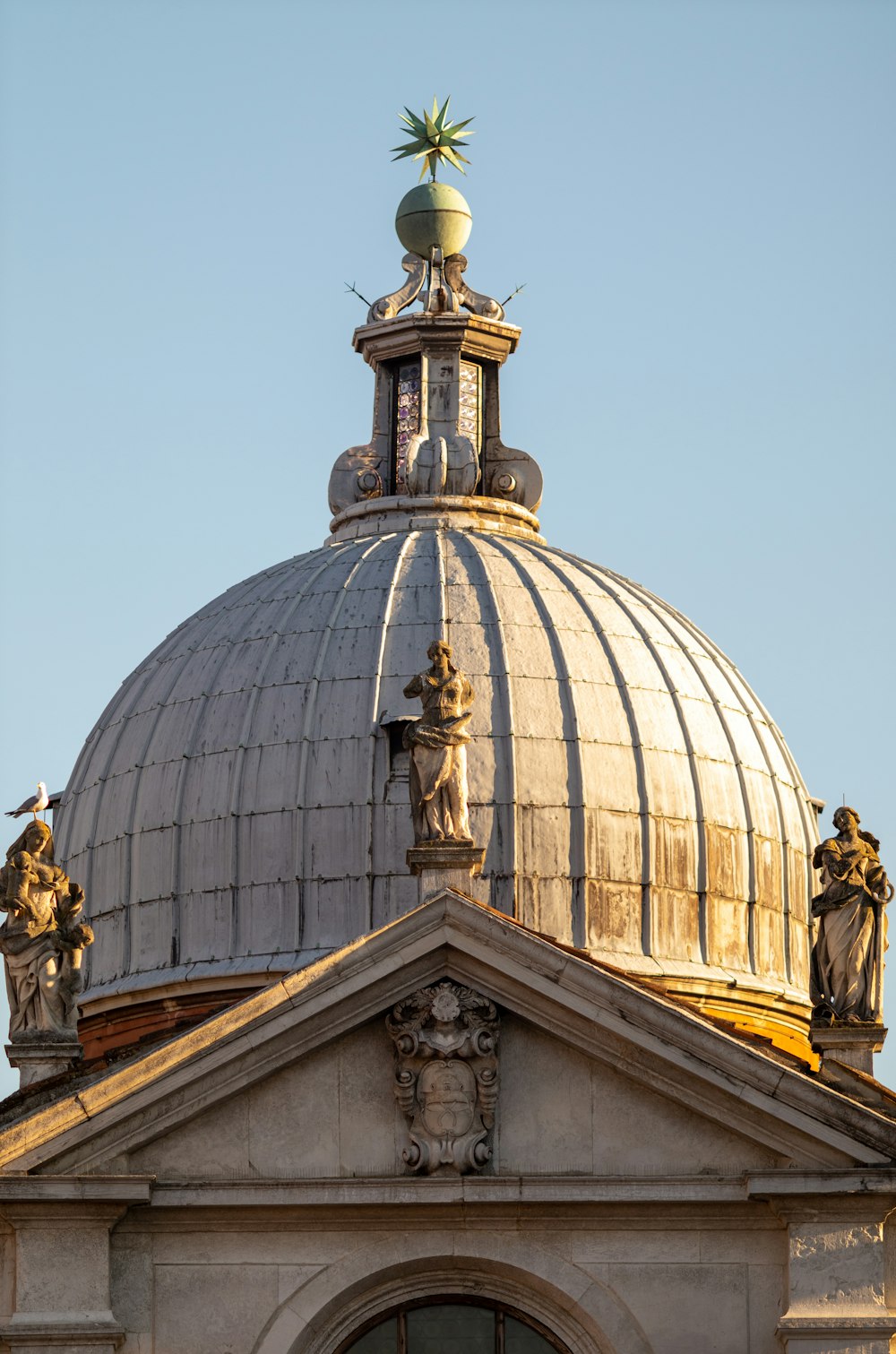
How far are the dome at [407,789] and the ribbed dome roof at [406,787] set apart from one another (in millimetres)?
40

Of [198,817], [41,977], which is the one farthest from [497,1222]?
[198,817]

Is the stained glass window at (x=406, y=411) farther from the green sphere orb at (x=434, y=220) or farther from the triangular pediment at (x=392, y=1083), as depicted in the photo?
the triangular pediment at (x=392, y=1083)

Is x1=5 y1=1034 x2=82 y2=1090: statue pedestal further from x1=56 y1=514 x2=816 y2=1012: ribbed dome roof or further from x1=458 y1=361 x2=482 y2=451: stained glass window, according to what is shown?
x1=458 y1=361 x2=482 y2=451: stained glass window

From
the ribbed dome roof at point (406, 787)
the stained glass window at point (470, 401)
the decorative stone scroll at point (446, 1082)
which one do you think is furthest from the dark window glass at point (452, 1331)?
the stained glass window at point (470, 401)

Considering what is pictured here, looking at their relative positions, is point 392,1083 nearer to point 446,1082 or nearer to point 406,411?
point 446,1082

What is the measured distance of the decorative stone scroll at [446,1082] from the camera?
52.2 meters

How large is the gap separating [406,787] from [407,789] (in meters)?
0.35

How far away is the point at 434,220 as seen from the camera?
74.9 m

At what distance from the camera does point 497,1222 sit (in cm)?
5222

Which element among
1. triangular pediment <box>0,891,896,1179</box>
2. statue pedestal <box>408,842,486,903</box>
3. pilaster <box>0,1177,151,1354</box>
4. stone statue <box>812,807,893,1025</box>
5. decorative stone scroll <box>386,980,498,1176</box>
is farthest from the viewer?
stone statue <box>812,807,893,1025</box>

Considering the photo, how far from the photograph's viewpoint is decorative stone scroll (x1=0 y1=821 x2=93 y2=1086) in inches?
2169

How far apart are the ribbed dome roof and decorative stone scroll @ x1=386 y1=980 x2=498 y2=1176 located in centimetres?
1040

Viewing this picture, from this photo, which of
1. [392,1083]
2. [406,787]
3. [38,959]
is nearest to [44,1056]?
[38,959]

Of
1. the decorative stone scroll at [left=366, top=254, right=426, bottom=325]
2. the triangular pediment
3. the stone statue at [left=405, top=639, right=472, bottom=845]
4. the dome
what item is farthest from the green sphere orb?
the triangular pediment
